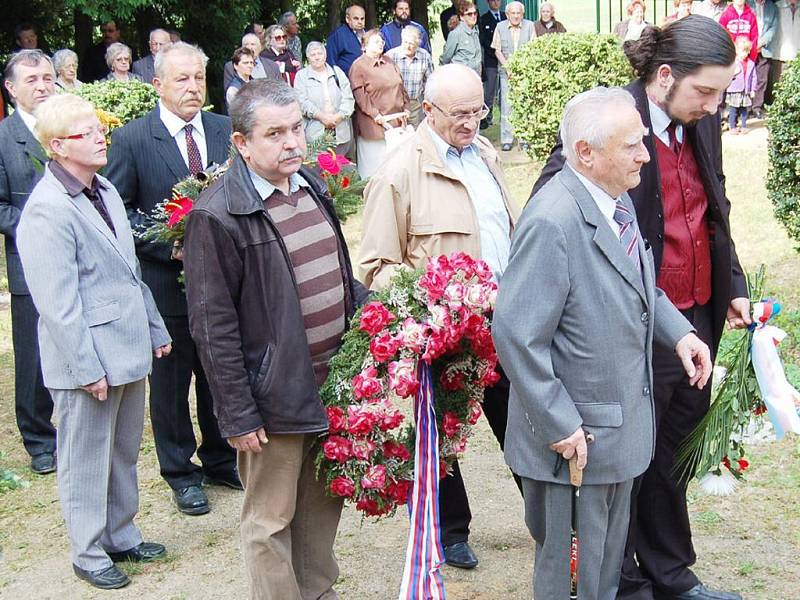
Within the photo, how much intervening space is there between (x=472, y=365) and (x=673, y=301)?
832 mm

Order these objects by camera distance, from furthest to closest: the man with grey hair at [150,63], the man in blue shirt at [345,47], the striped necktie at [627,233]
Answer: the man in blue shirt at [345,47], the man with grey hair at [150,63], the striped necktie at [627,233]

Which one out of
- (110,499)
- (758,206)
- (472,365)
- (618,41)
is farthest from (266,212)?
(618,41)

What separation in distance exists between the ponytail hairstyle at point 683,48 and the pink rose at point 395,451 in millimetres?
1652

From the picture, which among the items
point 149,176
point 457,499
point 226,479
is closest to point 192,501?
point 226,479

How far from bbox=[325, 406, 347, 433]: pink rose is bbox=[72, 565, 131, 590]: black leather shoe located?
156cm

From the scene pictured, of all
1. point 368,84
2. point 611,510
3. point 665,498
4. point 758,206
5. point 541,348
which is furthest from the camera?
point 368,84

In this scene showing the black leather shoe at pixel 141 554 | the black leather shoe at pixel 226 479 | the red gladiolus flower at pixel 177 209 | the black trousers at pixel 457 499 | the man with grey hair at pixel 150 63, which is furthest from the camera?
the man with grey hair at pixel 150 63

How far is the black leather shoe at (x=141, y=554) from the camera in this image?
4.88 meters

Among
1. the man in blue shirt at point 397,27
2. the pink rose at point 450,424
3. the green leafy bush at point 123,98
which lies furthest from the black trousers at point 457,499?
the man in blue shirt at point 397,27

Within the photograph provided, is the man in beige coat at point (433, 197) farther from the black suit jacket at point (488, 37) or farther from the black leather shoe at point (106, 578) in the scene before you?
the black suit jacket at point (488, 37)

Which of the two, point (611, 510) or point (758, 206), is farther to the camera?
point (758, 206)

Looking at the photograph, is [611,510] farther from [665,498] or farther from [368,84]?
[368,84]

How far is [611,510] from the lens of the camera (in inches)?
139

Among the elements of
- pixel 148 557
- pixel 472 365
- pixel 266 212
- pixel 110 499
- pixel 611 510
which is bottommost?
pixel 148 557
